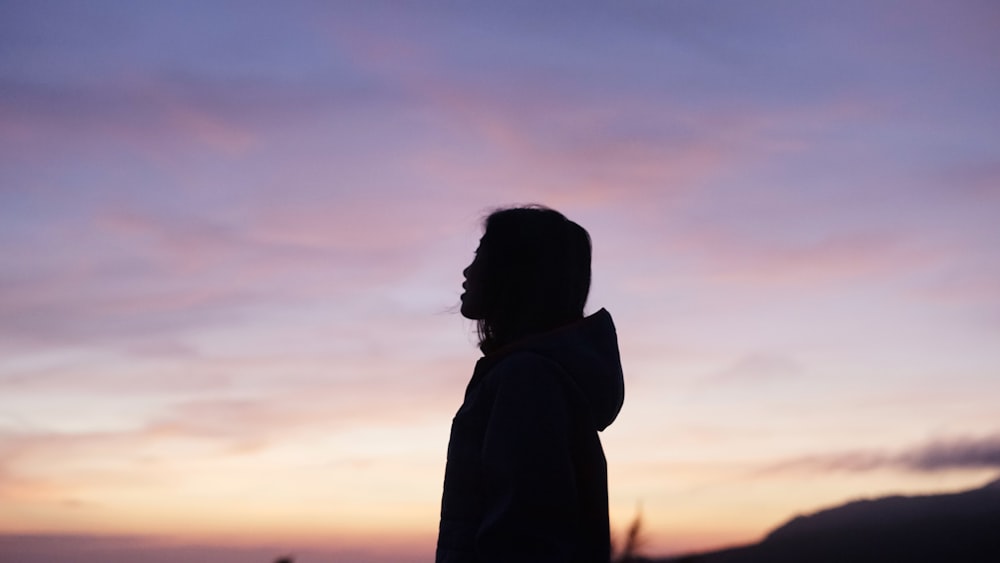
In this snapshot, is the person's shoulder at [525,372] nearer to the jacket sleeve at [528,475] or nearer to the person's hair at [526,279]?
the jacket sleeve at [528,475]

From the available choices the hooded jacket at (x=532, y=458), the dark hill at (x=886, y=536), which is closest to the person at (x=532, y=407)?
the hooded jacket at (x=532, y=458)

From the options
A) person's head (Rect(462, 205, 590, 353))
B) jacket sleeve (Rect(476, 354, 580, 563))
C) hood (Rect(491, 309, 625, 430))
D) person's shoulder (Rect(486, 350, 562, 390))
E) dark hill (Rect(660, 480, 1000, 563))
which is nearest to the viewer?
jacket sleeve (Rect(476, 354, 580, 563))

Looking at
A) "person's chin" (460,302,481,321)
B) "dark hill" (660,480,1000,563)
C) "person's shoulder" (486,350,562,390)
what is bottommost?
"dark hill" (660,480,1000,563)

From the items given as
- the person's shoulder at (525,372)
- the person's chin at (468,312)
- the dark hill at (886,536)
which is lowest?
the dark hill at (886,536)

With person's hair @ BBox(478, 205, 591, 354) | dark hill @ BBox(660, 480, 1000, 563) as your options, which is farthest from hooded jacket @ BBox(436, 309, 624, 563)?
dark hill @ BBox(660, 480, 1000, 563)

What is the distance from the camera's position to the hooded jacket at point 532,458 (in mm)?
2879

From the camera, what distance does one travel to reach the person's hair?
3383mm

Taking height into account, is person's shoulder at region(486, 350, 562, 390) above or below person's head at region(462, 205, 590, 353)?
below

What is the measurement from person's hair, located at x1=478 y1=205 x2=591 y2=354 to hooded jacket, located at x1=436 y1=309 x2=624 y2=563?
0.41ft

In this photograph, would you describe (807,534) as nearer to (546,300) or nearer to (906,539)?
(906,539)

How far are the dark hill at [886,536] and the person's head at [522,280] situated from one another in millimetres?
1383

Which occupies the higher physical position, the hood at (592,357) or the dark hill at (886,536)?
the hood at (592,357)

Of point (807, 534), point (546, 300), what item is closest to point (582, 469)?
point (546, 300)

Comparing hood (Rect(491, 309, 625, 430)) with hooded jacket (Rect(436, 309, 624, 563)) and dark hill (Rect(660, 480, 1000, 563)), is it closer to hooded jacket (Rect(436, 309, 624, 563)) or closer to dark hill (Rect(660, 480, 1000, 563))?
hooded jacket (Rect(436, 309, 624, 563))
